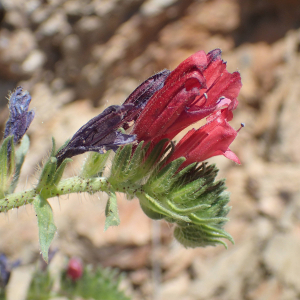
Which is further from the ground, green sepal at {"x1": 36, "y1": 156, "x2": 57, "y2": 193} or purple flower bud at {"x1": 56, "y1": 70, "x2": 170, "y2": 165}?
purple flower bud at {"x1": 56, "y1": 70, "x2": 170, "y2": 165}

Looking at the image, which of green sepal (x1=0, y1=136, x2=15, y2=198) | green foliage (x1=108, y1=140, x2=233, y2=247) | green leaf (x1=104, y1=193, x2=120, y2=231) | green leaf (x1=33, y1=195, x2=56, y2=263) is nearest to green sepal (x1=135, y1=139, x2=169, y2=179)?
green foliage (x1=108, y1=140, x2=233, y2=247)

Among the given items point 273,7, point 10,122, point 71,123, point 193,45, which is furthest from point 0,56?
point 273,7

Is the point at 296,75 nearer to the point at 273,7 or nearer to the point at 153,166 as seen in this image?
the point at 273,7

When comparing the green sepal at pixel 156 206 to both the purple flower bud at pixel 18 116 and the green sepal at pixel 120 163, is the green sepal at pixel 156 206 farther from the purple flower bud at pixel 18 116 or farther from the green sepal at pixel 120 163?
the purple flower bud at pixel 18 116

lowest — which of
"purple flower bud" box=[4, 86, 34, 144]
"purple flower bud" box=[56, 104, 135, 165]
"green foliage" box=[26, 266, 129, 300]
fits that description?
"green foliage" box=[26, 266, 129, 300]

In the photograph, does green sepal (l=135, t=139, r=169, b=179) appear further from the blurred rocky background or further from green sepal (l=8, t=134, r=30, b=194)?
the blurred rocky background

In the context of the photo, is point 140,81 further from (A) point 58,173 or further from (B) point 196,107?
(A) point 58,173

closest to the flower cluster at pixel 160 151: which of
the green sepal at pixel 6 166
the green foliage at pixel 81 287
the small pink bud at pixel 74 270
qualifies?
the green sepal at pixel 6 166

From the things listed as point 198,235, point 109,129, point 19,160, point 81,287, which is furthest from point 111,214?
point 81,287
